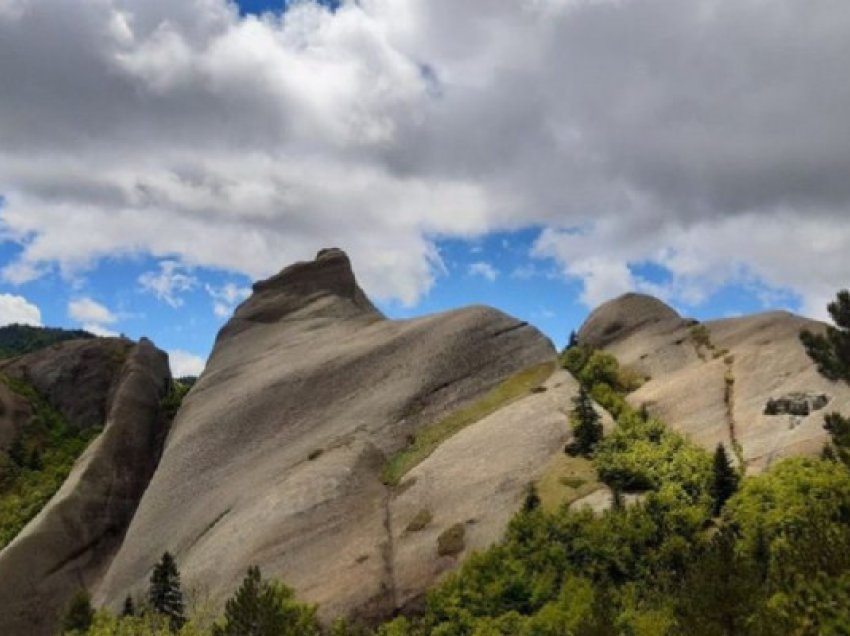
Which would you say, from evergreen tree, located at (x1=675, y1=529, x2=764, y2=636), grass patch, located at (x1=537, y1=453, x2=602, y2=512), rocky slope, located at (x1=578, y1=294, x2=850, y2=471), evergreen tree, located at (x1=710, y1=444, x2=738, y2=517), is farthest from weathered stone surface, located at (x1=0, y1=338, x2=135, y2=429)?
evergreen tree, located at (x1=675, y1=529, x2=764, y2=636)

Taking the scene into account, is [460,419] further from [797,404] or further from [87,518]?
[87,518]

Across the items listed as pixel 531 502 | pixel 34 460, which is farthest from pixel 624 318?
pixel 34 460

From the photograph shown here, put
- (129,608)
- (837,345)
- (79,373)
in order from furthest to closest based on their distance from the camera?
(79,373)
(129,608)
(837,345)

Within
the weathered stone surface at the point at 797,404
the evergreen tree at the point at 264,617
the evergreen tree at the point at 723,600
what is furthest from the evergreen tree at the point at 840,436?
the evergreen tree at the point at 264,617

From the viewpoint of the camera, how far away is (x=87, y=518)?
275ft

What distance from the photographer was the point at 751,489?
51750 mm

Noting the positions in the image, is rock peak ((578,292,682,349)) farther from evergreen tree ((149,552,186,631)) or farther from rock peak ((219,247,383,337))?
evergreen tree ((149,552,186,631))

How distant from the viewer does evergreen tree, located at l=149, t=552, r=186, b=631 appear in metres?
57.4

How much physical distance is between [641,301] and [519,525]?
190 ft

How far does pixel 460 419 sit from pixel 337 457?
36.1 ft

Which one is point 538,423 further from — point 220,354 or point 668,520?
point 220,354

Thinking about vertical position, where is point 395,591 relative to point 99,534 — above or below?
below

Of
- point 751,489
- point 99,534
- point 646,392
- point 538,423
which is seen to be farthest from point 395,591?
point 99,534

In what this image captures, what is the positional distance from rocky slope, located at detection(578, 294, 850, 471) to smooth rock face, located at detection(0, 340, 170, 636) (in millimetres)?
53241
